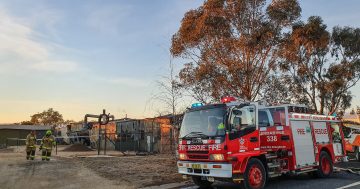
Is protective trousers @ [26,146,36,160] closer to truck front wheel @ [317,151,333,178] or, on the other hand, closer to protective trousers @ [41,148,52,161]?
protective trousers @ [41,148,52,161]

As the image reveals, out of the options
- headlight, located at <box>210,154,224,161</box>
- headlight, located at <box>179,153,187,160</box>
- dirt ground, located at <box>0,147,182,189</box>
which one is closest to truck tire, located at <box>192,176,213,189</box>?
headlight, located at <box>179,153,187,160</box>

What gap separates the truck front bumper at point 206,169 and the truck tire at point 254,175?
0.65 meters

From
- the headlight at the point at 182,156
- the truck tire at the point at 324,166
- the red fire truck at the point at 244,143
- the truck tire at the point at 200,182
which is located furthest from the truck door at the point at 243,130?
the truck tire at the point at 324,166

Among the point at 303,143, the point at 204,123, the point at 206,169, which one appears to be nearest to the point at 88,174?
the point at 206,169

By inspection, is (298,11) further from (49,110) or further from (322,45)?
(49,110)

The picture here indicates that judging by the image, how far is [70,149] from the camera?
102 feet

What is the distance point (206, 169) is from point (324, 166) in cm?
586

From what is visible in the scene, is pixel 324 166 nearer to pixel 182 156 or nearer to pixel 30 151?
pixel 182 156

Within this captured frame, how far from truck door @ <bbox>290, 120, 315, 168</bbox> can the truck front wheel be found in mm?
622

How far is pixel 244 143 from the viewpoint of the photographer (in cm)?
Answer: 1093

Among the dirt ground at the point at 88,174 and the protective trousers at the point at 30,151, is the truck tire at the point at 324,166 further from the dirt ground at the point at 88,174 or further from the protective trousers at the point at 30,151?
the protective trousers at the point at 30,151

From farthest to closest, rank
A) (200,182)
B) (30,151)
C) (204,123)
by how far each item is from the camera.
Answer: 1. (30,151)
2. (200,182)
3. (204,123)

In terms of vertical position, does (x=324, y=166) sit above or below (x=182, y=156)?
below

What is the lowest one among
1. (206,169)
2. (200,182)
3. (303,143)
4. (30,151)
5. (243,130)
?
(200,182)
